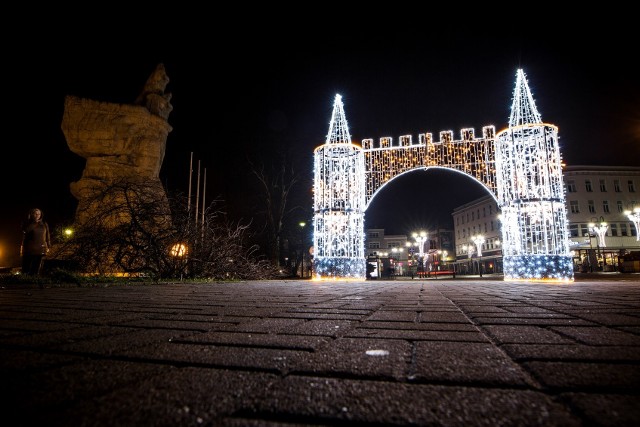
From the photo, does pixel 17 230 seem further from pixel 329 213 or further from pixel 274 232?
pixel 329 213

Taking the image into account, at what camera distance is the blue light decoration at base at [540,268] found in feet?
41.4

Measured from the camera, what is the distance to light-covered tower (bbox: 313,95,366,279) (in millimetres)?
15258

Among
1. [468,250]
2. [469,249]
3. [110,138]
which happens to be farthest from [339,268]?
[468,250]

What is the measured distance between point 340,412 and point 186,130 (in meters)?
24.6

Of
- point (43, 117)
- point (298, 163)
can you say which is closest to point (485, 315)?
point (298, 163)

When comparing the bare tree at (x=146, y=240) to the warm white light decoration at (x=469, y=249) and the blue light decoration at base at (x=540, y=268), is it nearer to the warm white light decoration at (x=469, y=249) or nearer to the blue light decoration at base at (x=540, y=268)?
the blue light decoration at base at (x=540, y=268)

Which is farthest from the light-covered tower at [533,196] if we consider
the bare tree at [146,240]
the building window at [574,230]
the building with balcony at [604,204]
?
the building window at [574,230]

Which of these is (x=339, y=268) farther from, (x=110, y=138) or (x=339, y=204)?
(x=110, y=138)

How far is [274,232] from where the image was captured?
22922 millimetres

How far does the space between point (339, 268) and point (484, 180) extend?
738cm

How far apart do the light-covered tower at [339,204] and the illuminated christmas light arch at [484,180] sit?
0.04 m

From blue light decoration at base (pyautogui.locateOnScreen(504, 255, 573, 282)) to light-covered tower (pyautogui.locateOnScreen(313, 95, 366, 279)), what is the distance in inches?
240

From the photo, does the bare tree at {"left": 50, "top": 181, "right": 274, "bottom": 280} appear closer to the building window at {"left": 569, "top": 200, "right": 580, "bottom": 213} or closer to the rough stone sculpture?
the rough stone sculpture

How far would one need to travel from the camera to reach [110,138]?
54.9ft
